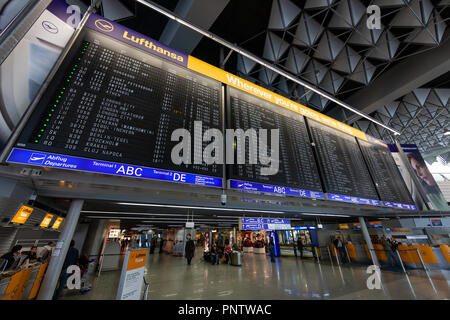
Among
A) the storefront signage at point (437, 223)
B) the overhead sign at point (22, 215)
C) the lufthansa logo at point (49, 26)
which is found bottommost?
the overhead sign at point (22, 215)

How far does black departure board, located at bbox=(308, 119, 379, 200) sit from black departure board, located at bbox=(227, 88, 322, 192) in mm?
572

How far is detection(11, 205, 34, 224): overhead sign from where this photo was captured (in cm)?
306

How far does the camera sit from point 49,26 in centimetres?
345

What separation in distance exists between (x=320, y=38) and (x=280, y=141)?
6.84m

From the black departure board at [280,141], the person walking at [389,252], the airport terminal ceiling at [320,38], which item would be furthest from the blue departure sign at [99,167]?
the person walking at [389,252]

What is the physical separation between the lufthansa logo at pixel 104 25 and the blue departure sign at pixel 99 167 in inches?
137

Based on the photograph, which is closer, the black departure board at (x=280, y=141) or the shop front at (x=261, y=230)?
the black departure board at (x=280, y=141)

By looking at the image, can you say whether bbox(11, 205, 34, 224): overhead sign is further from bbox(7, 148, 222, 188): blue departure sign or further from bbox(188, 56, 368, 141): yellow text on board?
bbox(188, 56, 368, 141): yellow text on board

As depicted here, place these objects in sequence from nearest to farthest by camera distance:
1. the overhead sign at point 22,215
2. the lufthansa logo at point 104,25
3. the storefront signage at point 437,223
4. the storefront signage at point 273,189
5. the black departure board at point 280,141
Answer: the overhead sign at point 22,215 < the storefront signage at point 273,189 < the lufthansa logo at point 104,25 < the black departure board at point 280,141 < the storefront signage at point 437,223

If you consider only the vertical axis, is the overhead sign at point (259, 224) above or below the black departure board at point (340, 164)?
below

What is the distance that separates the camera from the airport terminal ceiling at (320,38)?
272 inches

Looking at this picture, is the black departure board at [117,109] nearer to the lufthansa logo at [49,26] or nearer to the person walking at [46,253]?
the lufthansa logo at [49,26]

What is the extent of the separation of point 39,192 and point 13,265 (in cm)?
338
